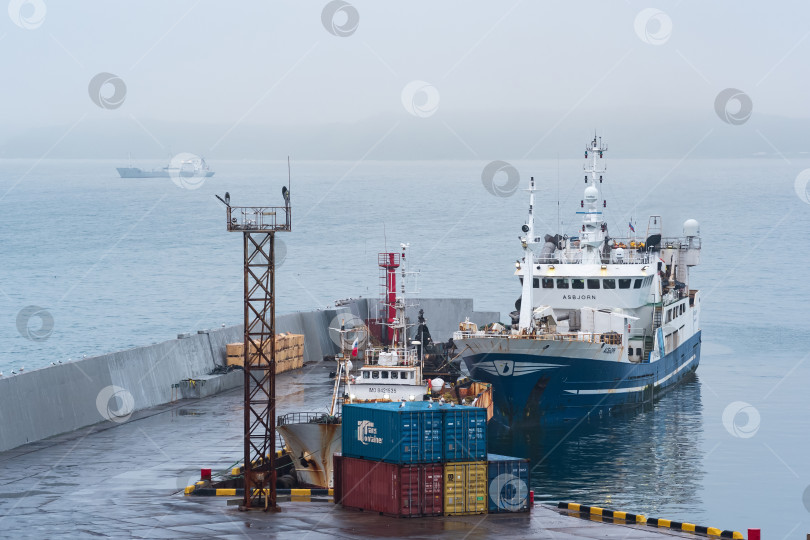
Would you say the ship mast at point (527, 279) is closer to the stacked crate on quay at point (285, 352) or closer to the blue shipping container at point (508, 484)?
the stacked crate on quay at point (285, 352)

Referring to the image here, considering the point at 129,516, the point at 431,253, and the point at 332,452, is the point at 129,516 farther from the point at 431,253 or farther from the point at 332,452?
the point at 431,253

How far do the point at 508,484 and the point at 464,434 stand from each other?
2.13m

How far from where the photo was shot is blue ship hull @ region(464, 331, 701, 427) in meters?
53.8

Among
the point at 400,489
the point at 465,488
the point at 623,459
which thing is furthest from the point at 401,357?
the point at 400,489

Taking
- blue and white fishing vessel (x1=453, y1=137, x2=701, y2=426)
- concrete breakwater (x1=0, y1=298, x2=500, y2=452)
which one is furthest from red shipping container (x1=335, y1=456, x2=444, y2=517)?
blue and white fishing vessel (x1=453, y1=137, x2=701, y2=426)

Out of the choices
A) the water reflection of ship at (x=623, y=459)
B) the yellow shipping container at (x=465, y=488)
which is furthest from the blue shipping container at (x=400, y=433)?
the water reflection of ship at (x=623, y=459)

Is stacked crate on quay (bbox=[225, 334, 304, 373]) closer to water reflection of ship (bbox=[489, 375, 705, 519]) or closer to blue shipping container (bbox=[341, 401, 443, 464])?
water reflection of ship (bbox=[489, 375, 705, 519])

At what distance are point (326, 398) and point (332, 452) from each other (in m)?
14.3

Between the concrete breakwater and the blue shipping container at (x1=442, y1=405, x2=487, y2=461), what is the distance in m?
17.1

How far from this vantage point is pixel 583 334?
55.2 m

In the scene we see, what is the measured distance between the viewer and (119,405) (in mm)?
47656

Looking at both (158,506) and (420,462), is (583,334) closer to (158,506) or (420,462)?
(420,462)

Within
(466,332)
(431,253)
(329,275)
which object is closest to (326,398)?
(466,332)

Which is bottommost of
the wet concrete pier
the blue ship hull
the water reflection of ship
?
the water reflection of ship
